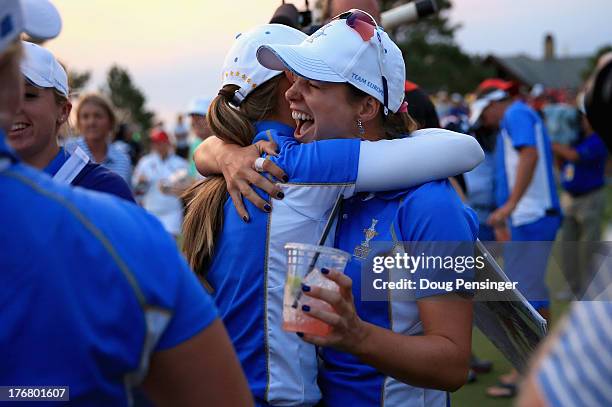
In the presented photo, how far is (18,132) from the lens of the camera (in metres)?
2.85

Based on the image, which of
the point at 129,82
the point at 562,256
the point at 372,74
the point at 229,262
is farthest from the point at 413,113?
the point at 129,82

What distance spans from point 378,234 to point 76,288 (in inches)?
43.6

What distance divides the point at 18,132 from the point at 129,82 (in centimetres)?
5974

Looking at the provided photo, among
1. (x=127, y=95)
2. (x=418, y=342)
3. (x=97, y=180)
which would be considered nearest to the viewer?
(x=418, y=342)

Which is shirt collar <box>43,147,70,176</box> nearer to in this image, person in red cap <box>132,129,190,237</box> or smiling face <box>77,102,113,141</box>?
smiling face <box>77,102,113,141</box>

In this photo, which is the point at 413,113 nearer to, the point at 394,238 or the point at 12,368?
the point at 394,238

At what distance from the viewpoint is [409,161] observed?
2.18 m

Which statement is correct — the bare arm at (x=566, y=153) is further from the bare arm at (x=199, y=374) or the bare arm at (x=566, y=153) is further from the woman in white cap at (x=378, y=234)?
the bare arm at (x=199, y=374)

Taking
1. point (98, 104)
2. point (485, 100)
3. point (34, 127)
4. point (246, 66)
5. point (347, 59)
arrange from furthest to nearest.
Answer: point (485, 100) < point (98, 104) < point (34, 127) < point (246, 66) < point (347, 59)

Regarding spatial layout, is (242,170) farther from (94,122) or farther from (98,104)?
(98,104)

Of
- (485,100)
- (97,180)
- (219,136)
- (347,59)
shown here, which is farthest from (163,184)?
(347,59)

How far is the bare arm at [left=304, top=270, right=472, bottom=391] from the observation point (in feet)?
5.99

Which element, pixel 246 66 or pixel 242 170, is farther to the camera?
pixel 246 66

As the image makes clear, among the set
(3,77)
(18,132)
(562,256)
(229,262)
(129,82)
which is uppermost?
(3,77)
